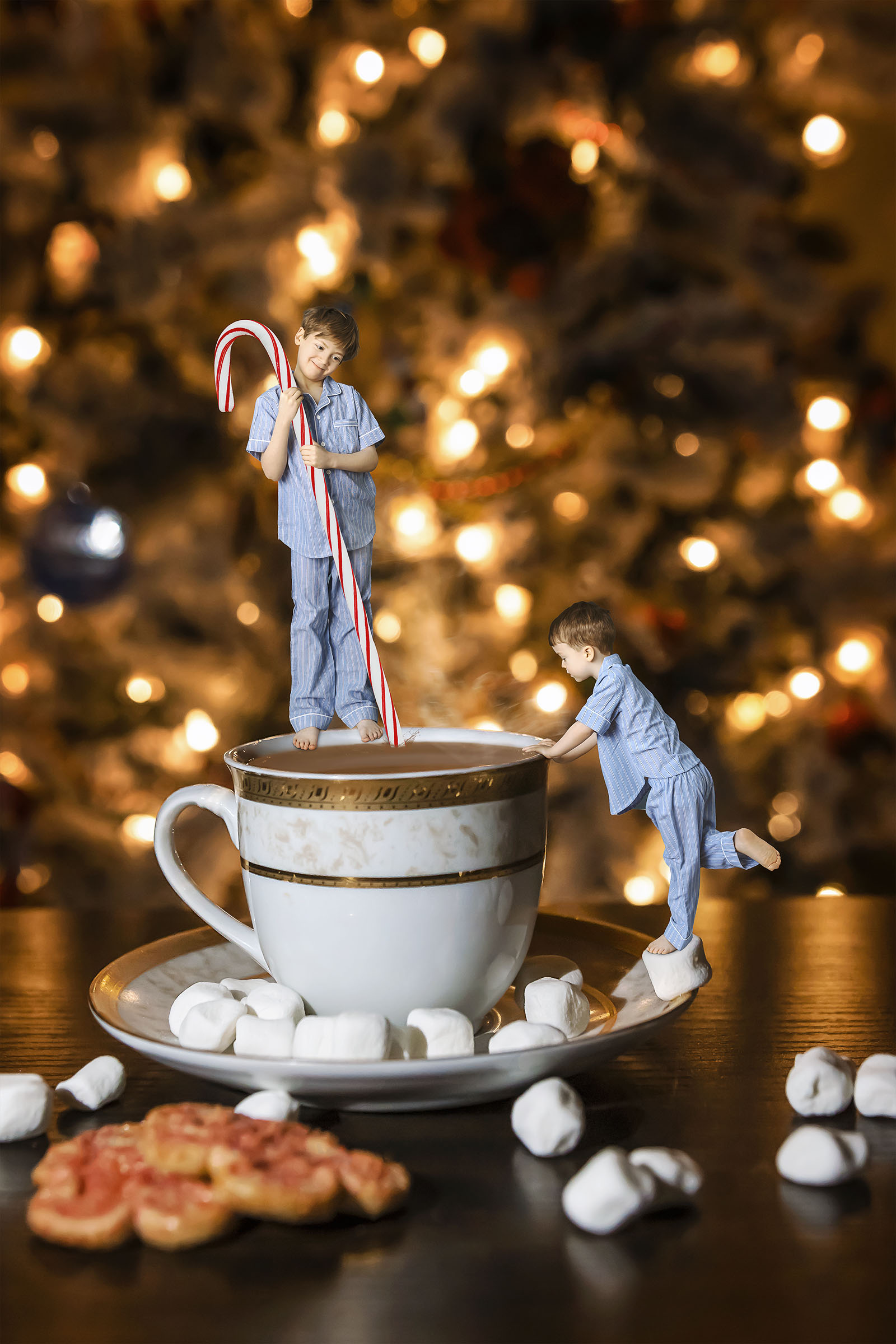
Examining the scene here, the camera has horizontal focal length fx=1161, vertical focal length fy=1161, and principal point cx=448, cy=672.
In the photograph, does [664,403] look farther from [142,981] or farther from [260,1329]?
[260,1329]

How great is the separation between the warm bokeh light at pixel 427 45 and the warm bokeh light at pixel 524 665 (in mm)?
845

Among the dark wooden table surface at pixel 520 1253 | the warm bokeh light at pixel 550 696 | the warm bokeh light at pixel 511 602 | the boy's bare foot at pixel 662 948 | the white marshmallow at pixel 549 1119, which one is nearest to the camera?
the dark wooden table surface at pixel 520 1253

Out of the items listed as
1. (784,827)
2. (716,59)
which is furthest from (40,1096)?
(716,59)

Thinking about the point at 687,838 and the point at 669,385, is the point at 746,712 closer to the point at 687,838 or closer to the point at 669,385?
the point at 669,385

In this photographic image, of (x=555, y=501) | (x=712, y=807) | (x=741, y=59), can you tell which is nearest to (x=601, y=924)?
(x=712, y=807)

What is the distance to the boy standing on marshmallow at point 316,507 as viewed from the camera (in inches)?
22.3

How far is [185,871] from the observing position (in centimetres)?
62

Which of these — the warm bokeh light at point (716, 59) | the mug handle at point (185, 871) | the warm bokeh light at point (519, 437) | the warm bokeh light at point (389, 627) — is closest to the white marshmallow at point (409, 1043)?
the mug handle at point (185, 871)

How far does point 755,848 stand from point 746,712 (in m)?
1.20

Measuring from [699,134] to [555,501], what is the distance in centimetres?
57

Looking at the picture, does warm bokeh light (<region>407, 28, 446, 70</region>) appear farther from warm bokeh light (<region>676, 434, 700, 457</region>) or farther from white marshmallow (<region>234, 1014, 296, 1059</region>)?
white marshmallow (<region>234, 1014, 296, 1059</region>)

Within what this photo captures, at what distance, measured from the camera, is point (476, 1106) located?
51 cm

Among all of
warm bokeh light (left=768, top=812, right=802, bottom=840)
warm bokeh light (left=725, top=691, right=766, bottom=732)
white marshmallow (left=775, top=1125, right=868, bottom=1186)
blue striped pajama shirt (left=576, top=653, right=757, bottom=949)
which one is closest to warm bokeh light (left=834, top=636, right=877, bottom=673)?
warm bokeh light (left=725, top=691, right=766, bottom=732)

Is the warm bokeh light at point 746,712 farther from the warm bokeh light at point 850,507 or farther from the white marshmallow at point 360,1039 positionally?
the white marshmallow at point 360,1039
